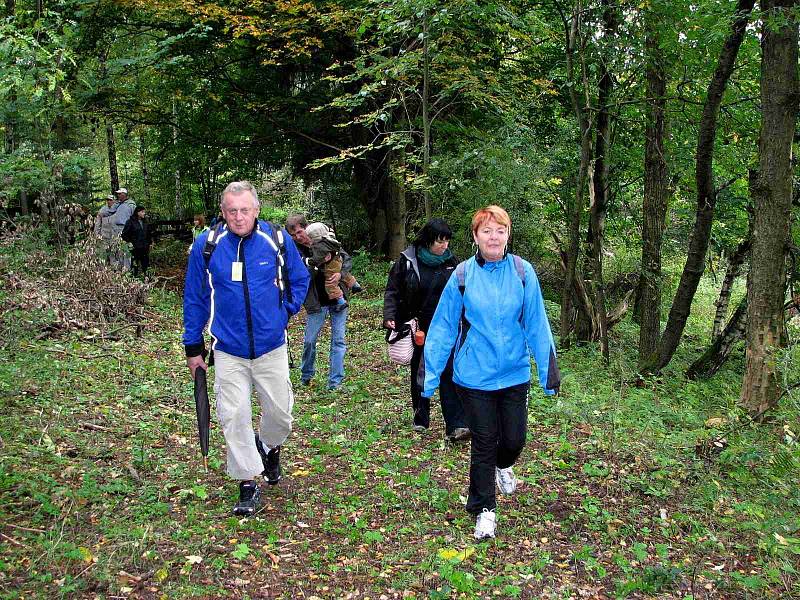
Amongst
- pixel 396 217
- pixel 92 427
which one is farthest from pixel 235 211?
pixel 396 217

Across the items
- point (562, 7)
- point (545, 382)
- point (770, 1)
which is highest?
point (562, 7)

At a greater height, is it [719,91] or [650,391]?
[719,91]

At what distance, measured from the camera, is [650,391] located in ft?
32.7

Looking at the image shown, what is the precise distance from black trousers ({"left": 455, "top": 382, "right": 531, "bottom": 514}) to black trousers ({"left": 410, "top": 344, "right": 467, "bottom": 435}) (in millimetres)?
1193

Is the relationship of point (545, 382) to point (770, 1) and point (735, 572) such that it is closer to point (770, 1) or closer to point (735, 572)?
point (735, 572)

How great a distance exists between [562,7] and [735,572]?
8.85 metres

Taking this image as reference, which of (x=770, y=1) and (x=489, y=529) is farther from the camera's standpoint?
(x=770, y=1)

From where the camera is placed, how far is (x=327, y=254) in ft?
26.6

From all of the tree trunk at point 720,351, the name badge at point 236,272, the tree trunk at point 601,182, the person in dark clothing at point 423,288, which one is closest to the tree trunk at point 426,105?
the tree trunk at point 601,182

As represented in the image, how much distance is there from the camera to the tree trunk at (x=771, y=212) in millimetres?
6992

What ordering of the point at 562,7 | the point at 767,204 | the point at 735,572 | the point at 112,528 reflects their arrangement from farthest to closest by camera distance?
the point at 562,7
the point at 767,204
the point at 112,528
the point at 735,572

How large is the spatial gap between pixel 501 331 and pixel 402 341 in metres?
2.17

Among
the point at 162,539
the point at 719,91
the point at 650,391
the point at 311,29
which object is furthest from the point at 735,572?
the point at 311,29

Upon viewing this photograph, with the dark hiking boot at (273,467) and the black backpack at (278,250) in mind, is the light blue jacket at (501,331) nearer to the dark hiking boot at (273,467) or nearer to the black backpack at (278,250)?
the black backpack at (278,250)
